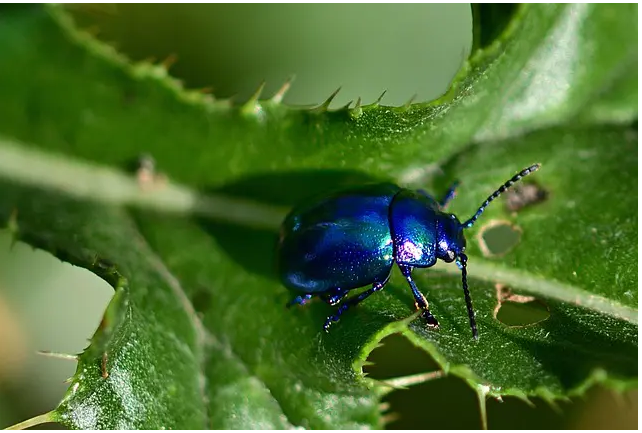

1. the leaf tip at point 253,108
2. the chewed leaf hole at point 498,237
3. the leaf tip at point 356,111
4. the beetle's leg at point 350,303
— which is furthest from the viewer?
the chewed leaf hole at point 498,237

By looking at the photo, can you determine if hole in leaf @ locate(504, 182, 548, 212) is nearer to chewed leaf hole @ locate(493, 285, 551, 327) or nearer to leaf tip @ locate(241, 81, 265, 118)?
chewed leaf hole @ locate(493, 285, 551, 327)

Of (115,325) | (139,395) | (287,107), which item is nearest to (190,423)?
(139,395)

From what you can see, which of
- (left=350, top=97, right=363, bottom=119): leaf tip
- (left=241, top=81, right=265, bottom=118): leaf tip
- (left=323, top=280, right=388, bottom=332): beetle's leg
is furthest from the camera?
(left=241, top=81, right=265, bottom=118): leaf tip

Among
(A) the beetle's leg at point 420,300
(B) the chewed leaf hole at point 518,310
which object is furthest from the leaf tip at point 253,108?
(B) the chewed leaf hole at point 518,310

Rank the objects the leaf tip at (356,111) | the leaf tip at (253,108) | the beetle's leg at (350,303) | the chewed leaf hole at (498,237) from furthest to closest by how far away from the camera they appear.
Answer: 1. the chewed leaf hole at (498,237)
2. the leaf tip at (253,108)
3. the beetle's leg at (350,303)
4. the leaf tip at (356,111)

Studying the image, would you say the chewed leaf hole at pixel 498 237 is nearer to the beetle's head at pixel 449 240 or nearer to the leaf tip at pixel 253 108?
the beetle's head at pixel 449 240

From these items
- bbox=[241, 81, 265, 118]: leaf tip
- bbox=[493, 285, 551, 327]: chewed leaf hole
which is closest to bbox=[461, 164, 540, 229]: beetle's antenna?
bbox=[493, 285, 551, 327]: chewed leaf hole
